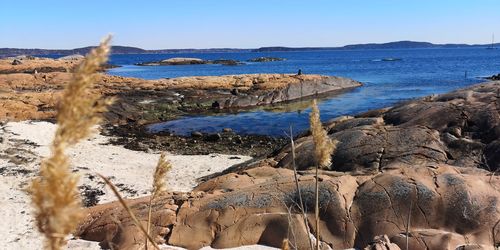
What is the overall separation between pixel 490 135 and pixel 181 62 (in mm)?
131834

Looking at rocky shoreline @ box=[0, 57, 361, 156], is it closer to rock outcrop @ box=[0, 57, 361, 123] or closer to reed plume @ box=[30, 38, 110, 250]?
rock outcrop @ box=[0, 57, 361, 123]

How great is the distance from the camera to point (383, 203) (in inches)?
405

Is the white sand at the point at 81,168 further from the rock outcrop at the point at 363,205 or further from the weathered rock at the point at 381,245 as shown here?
the weathered rock at the point at 381,245

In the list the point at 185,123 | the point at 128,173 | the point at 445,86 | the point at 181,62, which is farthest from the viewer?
the point at 181,62

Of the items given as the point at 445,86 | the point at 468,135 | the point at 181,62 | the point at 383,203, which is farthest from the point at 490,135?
the point at 181,62

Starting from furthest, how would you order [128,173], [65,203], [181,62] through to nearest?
[181,62] < [128,173] < [65,203]

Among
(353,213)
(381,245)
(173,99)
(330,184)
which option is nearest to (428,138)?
(330,184)

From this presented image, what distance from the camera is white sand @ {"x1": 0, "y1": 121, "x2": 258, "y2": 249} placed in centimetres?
1276

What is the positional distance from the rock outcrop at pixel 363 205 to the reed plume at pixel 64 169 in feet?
22.7

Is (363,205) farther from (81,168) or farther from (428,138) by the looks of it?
(81,168)

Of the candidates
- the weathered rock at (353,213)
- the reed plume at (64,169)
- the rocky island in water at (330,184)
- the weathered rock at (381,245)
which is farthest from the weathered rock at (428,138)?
the reed plume at (64,169)

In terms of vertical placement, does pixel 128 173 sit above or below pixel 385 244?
below

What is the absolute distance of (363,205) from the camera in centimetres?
1044

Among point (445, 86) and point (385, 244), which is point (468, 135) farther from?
point (445, 86)
